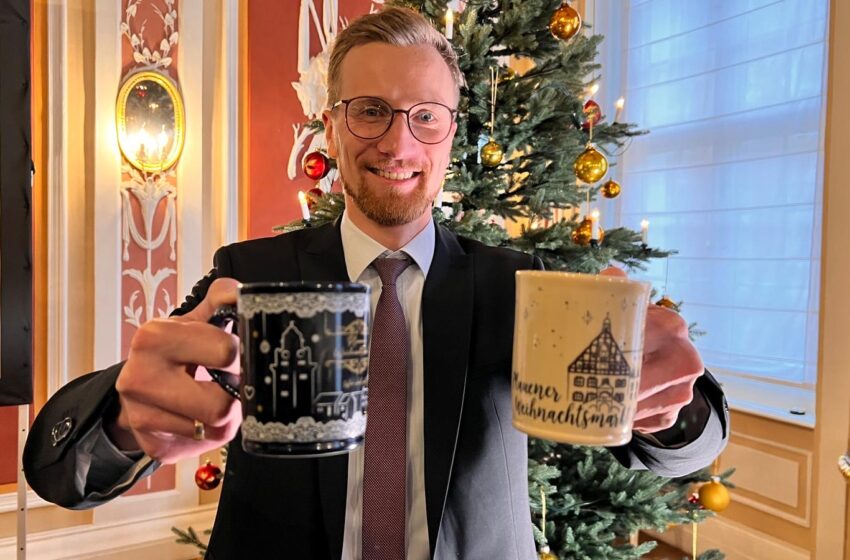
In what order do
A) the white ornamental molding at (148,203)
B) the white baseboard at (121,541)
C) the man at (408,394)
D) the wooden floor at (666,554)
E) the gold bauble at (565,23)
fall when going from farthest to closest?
the wooden floor at (666,554), the white ornamental molding at (148,203), the white baseboard at (121,541), the gold bauble at (565,23), the man at (408,394)

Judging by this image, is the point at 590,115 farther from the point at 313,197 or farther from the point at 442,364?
the point at 442,364

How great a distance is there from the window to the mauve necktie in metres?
1.67

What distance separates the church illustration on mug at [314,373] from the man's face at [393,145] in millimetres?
471

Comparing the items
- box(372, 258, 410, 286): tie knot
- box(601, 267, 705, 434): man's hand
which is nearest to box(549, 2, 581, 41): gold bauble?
box(372, 258, 410, 286): tie knot

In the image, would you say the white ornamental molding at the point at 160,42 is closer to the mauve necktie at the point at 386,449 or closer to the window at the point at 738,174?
the mauve necktie at the point at 386,449

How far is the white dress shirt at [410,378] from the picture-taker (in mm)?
900

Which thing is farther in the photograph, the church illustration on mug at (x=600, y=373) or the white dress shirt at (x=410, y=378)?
the white dress shirt at (x=410, y=378)

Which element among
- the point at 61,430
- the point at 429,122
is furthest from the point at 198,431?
the point at 429,122

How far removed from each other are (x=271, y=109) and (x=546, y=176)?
4.59 feet

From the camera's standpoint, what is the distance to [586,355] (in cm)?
60

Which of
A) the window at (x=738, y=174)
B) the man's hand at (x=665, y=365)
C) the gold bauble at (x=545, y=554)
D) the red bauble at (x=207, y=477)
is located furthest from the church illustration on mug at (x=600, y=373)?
the window at (x=738, y=174)

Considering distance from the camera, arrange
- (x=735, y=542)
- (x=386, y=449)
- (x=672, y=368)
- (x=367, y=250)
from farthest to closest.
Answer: (x=735, y=542), (x=367, y=250), (x=386, y=449), (x=672, y=368)

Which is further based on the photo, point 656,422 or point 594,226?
point 594,226

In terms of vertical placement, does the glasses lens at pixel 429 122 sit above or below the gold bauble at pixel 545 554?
above
